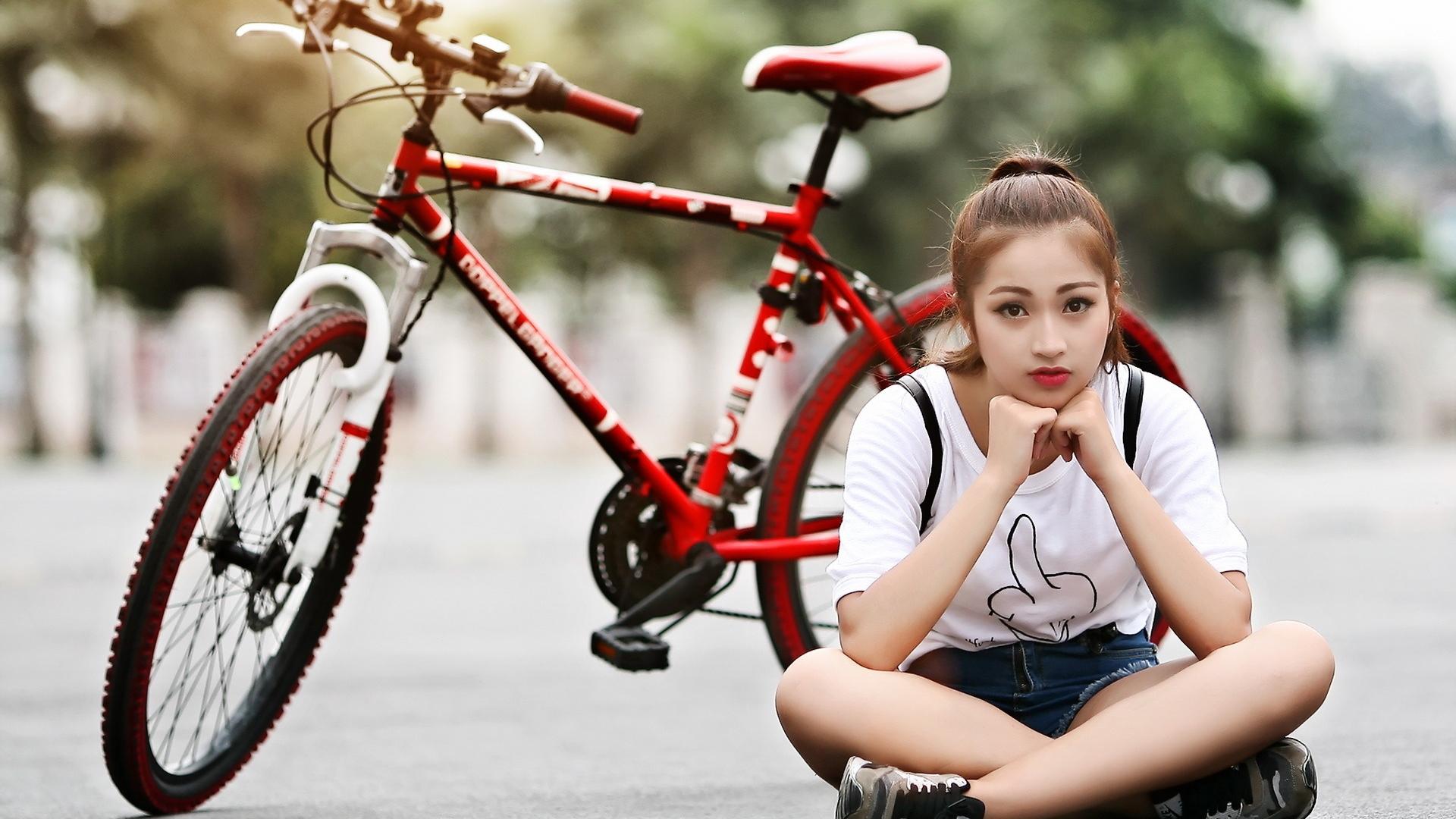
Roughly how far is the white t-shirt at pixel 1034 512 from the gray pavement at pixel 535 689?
2.38ft

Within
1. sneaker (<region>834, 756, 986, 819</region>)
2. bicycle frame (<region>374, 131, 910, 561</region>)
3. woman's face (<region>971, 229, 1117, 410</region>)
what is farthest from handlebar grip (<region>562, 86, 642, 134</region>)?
sneaker (<region>834, 756, 986, 819</region>)

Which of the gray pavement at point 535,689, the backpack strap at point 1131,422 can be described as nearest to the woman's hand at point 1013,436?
the backpack strap at point 1131,422

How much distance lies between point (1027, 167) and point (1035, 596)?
2.11 feet

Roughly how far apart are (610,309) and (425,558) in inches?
866

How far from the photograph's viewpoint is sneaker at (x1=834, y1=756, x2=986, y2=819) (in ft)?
7.39

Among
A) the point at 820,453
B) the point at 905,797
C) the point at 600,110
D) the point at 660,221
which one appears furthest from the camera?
the point at 660,221

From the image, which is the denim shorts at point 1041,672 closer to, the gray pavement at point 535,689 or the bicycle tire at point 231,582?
the gray pavement at point 535,689

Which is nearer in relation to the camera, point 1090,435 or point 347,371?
point 1090,435

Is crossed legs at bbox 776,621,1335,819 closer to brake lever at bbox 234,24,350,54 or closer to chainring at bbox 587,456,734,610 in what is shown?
chainring at bbox 587,456,734,610

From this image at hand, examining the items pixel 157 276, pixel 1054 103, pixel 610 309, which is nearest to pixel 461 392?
pixel 610 309

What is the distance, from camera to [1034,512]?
2.60m

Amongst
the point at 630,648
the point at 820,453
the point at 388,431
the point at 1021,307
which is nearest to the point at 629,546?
the point at 630,648

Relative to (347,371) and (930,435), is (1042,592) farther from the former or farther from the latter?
(347,371)

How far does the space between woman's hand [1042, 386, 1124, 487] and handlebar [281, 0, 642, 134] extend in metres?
1.24
